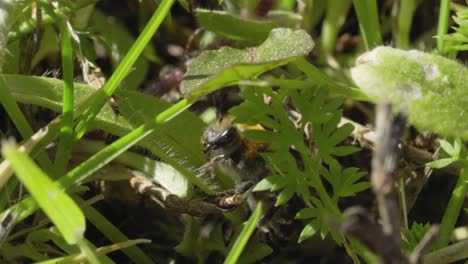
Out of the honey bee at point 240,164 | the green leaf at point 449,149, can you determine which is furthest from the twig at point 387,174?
the honey bee at point 240,164

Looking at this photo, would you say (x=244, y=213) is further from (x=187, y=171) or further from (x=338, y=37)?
(x=338, y=37)

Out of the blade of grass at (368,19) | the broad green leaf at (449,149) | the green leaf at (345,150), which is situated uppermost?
the blade of grass at (368,19)

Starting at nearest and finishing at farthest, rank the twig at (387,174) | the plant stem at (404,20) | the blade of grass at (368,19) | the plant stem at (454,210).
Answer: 1. the twig at (387,174)
2. the plant stem at (454,210)
3. the blade of grass at (368,19)
4. the plant stem at (404,20)

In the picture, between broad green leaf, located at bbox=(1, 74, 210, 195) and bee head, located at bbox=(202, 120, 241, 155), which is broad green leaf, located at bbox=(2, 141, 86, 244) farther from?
bee head, located at bbox=(202, 120, 241, 155)

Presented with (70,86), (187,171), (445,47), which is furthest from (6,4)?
(445,47)

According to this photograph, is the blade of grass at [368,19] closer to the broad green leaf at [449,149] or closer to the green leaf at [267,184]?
the broad green leaf at [449,149]

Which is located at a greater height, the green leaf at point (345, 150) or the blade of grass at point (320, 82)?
the blade of grass at point (320, 82)
